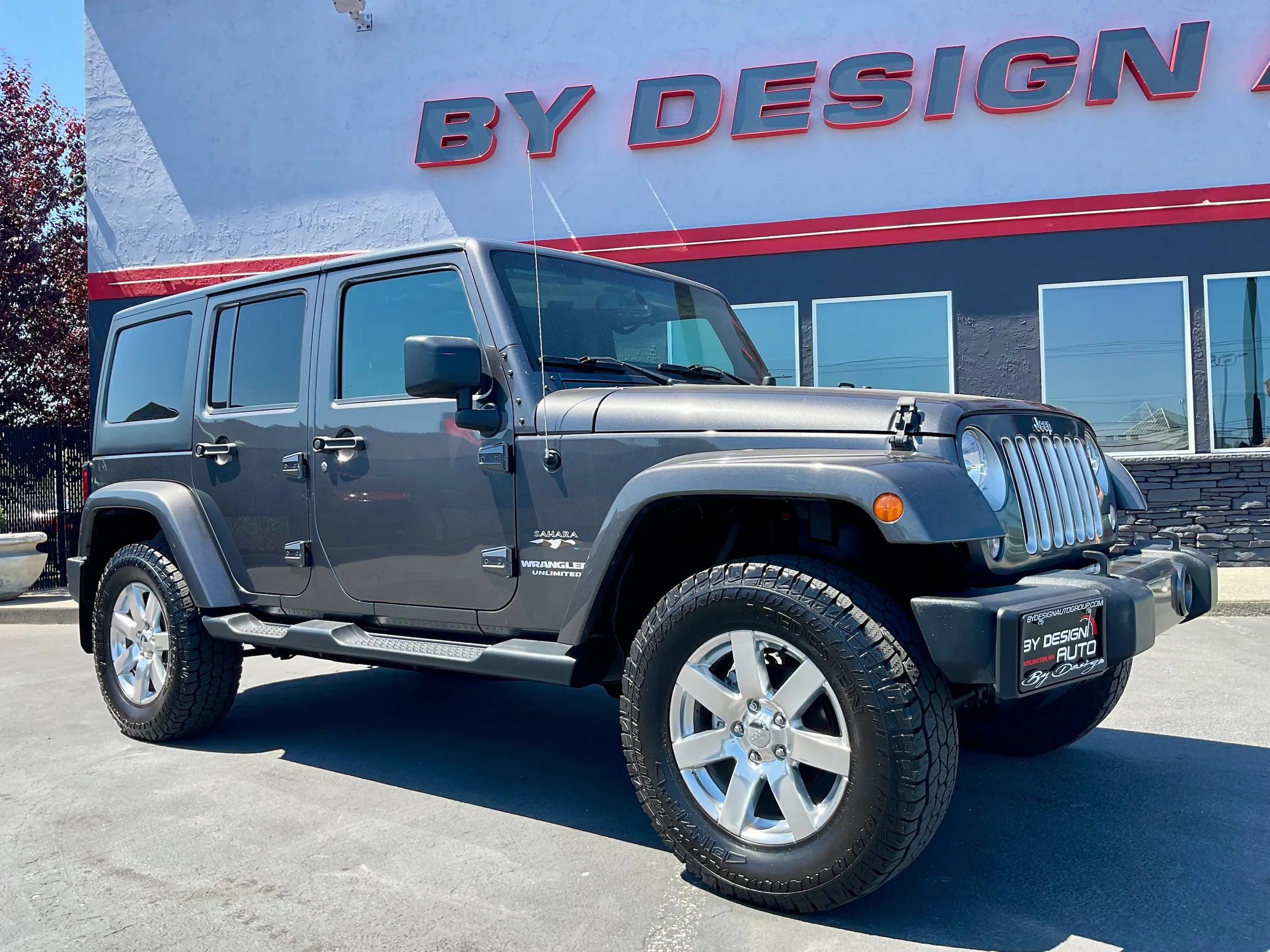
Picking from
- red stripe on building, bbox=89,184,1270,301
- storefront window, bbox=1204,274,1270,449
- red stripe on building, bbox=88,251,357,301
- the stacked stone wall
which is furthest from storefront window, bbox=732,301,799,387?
red stripe on building, bbox=88,251,357,301

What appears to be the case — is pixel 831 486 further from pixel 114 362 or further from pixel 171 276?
pixel 171 276

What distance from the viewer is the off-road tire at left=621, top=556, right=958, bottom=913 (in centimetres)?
278

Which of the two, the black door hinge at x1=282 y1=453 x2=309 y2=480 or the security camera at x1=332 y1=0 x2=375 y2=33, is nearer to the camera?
the black door hinge at x1=282 y1=453 x2=309 y2=480

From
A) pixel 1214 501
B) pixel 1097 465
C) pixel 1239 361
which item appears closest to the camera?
pixel 1097 465

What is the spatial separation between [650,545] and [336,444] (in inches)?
57.4

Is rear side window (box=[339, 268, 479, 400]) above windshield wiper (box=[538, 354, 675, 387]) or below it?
above

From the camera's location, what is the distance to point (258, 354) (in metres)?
4.78

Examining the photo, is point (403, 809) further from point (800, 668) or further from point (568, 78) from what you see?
point (568, 78)

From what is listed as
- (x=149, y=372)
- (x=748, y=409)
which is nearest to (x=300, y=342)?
(x=149, y=372)

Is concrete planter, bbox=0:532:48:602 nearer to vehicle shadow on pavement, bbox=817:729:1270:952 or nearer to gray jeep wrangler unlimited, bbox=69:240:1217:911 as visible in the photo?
gray jeep wrangler unlimited, bbox=69:240:1217:911

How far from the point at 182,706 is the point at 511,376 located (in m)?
2.32

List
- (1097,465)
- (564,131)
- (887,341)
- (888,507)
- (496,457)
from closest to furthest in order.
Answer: (888,507) → (496,457) → (1097,465) → (887,341) → (564,131)

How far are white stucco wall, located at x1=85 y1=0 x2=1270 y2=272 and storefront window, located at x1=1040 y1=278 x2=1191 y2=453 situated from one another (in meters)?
1.03

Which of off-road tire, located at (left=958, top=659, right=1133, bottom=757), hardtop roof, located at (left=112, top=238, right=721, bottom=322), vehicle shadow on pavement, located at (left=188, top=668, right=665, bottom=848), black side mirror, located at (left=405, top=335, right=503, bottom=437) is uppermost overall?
hardtop roof, located at (left=112, top=238, right=721, bottom=322)
